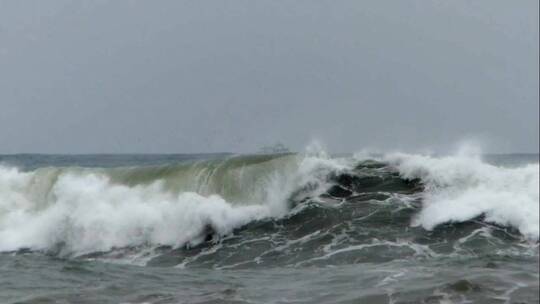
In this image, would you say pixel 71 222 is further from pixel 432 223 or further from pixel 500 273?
pixel 500 273

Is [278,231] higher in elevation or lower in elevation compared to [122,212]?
lower

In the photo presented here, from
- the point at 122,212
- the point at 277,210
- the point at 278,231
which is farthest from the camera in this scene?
the point at 122,212

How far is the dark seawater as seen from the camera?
8180 millimetres

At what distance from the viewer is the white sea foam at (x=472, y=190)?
1157cm

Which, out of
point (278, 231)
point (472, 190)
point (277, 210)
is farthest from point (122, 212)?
point (472, 190)

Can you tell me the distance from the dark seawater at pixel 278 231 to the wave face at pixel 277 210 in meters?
0.04

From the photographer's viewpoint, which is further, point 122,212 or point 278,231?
point 122,212

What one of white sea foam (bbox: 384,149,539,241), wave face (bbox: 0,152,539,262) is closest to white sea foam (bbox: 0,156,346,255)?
wave face (bbox: 0,152,539,262)

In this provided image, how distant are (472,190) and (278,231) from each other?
168 inches

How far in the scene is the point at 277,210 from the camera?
47.3 ft

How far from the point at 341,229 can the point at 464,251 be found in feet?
8.97

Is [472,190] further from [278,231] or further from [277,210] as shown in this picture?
[277,210]

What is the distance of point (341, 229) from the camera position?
41.6ft

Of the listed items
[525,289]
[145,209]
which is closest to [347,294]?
[525,289]
